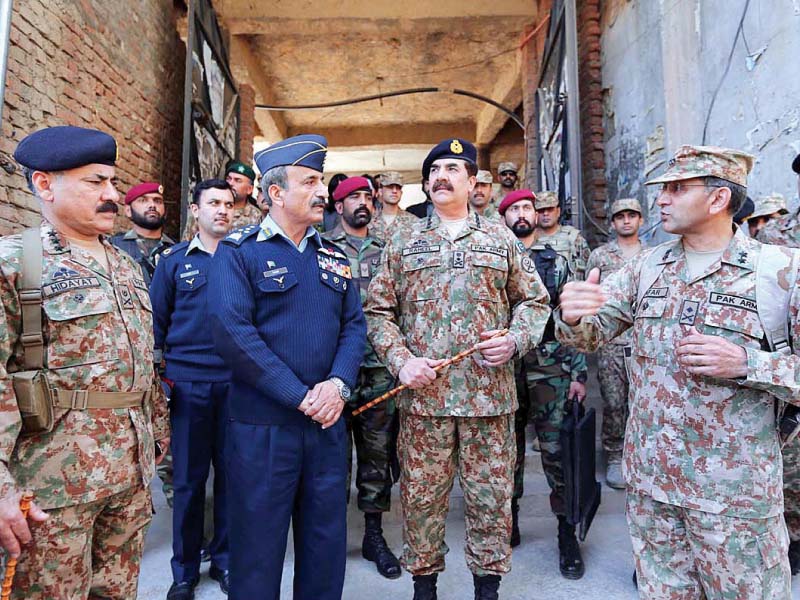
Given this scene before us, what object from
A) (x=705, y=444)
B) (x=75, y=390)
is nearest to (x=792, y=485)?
(x=705, y=444)

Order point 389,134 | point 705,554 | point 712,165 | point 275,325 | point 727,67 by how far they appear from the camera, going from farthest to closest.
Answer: point 389,134 < point 727,67 < point 275,325 < point 712,165 < point 705,554

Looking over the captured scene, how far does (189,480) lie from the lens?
104 inches

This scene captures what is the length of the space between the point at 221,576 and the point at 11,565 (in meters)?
1.46

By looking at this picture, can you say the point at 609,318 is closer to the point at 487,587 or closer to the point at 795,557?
the point at 487,587

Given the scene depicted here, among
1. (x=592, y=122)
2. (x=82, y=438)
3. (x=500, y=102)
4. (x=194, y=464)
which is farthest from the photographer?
(x=500, y=102)

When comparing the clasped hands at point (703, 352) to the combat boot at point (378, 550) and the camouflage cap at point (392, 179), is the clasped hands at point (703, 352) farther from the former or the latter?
the camouflage cap at point (392, 179)

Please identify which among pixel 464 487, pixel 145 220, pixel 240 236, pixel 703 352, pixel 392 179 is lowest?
pixel 464 487

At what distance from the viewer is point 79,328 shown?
5.27 feet

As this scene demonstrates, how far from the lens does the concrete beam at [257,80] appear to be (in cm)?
748

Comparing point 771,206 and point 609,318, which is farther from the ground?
point 771,206

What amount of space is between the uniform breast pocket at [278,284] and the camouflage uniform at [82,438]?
16.3 inches

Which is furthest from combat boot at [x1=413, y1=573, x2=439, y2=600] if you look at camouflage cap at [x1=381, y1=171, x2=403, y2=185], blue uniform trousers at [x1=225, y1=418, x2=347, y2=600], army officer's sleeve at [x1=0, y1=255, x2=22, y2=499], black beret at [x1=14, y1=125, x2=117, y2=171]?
camouflage cap at [x1=381, y1=171, x2=403, y2=185]

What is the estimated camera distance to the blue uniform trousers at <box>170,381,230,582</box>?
102 inches

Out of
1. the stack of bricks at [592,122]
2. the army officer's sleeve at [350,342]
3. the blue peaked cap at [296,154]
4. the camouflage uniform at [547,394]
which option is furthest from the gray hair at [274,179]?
the stack of bricks at [592,122]
